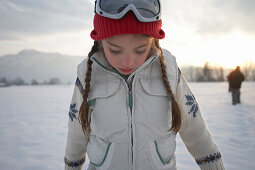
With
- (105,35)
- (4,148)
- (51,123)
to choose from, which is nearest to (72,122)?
(105,35)

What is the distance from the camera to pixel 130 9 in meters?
1.11

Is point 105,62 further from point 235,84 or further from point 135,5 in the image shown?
point 235,84

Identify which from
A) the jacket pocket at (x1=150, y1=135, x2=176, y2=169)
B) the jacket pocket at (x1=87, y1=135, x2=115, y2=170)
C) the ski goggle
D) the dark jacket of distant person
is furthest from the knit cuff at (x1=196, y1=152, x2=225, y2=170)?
the dark jacket of distant person

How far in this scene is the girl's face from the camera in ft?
3.71

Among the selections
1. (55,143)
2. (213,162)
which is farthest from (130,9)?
(55,143)

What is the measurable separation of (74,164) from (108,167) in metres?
0.50

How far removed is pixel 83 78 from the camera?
4.45 feet

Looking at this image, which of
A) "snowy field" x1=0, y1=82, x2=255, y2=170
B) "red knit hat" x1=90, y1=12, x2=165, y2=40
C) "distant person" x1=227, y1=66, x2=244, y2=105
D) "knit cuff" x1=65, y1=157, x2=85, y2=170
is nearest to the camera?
"red knit hat" x1=90, y1=12, x2=165, y2=40

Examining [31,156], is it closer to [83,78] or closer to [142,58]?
[83,78]

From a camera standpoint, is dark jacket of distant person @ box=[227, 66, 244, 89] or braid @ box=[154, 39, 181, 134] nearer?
braid @ box=[154, 39, 181, 134]

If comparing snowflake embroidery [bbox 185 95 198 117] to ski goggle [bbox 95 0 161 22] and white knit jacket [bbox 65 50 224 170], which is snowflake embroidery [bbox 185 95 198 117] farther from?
ski goggle [bbox 95 0 161 22]

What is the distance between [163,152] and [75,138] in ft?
2.52

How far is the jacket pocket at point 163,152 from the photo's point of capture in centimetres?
122

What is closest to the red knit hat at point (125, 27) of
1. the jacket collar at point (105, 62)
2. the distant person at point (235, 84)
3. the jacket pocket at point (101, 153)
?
the jacket collar at point (105, 62)
